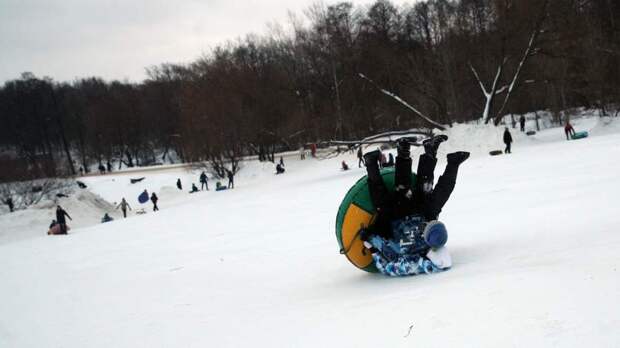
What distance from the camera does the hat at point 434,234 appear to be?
5.75 metres

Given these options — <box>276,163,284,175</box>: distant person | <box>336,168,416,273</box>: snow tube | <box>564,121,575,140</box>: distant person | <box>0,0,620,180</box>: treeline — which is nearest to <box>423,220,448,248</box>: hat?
<box>336,168,416,273</box>: snow tube

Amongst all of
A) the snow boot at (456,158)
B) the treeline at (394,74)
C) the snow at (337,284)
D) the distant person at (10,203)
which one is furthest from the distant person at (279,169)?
the snow boot at (456,158)

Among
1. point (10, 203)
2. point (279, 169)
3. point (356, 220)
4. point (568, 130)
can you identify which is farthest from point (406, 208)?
point (279, 169)

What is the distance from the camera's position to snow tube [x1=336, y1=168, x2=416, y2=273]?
21.6ft

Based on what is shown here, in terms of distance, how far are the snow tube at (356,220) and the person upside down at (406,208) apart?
0.12 meters

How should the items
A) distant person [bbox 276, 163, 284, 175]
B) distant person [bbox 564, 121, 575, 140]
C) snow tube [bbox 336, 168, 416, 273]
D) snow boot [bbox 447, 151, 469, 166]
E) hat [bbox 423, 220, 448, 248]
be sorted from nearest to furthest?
hat [bbox 423, 220, 448, 248]
snow boot [bbox 447, 151, 469, 166]
snow tube [bbox 336, 168, 416, 273]
distant person [bbox 564, 121, 575, 140]
distant person [bbox 276, 163, 284, 175]

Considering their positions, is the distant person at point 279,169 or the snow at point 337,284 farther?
the distant person at point 279,169

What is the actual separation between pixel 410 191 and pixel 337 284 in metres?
1.51

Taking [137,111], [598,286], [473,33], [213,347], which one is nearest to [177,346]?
[213,347]

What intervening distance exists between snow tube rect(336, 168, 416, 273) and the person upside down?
0.12 meters

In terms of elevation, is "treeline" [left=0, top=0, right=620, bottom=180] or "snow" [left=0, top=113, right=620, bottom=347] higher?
"treeline" [left=0, top=0, right=620, bottom=180]

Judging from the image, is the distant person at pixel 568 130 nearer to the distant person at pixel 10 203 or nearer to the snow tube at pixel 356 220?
the snow tube at pixel 356 220

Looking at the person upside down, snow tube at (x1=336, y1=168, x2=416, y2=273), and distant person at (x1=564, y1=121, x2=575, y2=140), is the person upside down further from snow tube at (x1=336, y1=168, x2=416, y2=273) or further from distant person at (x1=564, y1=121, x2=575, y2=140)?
distant person at (x1=564, y1=121, x2=575, y2=140)

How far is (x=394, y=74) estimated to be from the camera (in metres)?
39.8
